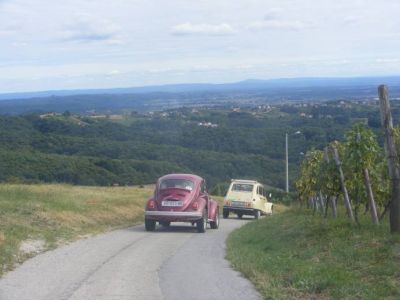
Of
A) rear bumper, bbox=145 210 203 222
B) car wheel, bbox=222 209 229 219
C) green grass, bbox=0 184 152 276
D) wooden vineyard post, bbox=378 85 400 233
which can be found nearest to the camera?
wooden vineyard post, bbox=378 85 400 233

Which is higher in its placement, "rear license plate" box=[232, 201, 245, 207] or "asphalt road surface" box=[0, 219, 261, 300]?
"asphalt road surface" box=[0, 219, 261, 300]

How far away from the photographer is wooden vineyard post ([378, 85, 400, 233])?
12.1m

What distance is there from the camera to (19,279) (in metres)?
10.9

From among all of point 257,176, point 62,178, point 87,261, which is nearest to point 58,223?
point 87,261

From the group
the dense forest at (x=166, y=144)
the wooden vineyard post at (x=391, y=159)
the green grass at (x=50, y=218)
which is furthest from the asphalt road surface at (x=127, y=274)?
the dense forest at (x=166, y=144)

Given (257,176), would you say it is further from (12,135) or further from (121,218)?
(121,218)

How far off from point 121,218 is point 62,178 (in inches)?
1215

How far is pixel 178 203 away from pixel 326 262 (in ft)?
34.3

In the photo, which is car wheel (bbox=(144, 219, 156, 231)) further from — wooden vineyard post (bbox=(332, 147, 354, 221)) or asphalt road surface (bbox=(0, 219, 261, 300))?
wooden vineyard post (bbox=(332, 147, 354, 221))

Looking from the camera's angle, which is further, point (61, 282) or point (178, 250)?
point (178, 250)

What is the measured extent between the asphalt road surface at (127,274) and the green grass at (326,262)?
0.44m

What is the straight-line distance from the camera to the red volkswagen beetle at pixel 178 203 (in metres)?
21.2

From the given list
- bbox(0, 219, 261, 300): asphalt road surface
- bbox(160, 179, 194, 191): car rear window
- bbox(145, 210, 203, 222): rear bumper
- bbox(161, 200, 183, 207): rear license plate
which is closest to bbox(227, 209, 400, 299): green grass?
bbox(0, 219, 261, 300): asphalt road surface

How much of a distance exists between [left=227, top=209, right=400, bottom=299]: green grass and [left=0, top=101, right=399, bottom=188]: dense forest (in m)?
26.3
